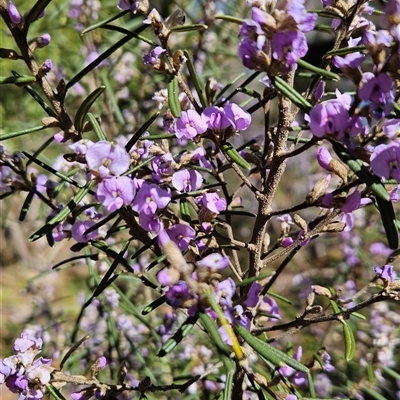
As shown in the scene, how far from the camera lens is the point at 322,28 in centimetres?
86

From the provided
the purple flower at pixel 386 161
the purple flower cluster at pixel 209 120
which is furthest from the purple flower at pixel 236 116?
the purple flower at pixel 386 161

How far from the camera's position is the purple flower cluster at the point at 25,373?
0.71m

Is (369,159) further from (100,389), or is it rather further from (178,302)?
(100,389)

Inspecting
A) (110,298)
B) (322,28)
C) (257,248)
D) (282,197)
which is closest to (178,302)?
(257,248)

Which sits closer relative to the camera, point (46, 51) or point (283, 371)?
point (283, 371)

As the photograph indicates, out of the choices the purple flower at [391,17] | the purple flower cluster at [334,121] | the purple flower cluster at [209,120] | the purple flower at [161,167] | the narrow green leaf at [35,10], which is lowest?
the purple flower at [161,167]

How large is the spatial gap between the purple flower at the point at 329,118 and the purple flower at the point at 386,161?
5 centimetres

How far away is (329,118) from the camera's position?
1.92ft

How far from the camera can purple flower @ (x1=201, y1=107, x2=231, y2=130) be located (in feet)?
2.33

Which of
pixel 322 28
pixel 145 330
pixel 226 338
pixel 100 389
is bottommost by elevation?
pixel 145 330

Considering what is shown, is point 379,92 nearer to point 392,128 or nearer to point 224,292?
point 392,128

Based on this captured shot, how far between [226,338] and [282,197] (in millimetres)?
4787

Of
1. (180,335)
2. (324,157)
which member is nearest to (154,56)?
(324,157)

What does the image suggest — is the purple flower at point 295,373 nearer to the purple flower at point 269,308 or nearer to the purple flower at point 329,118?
the purple flower at point 269,308
